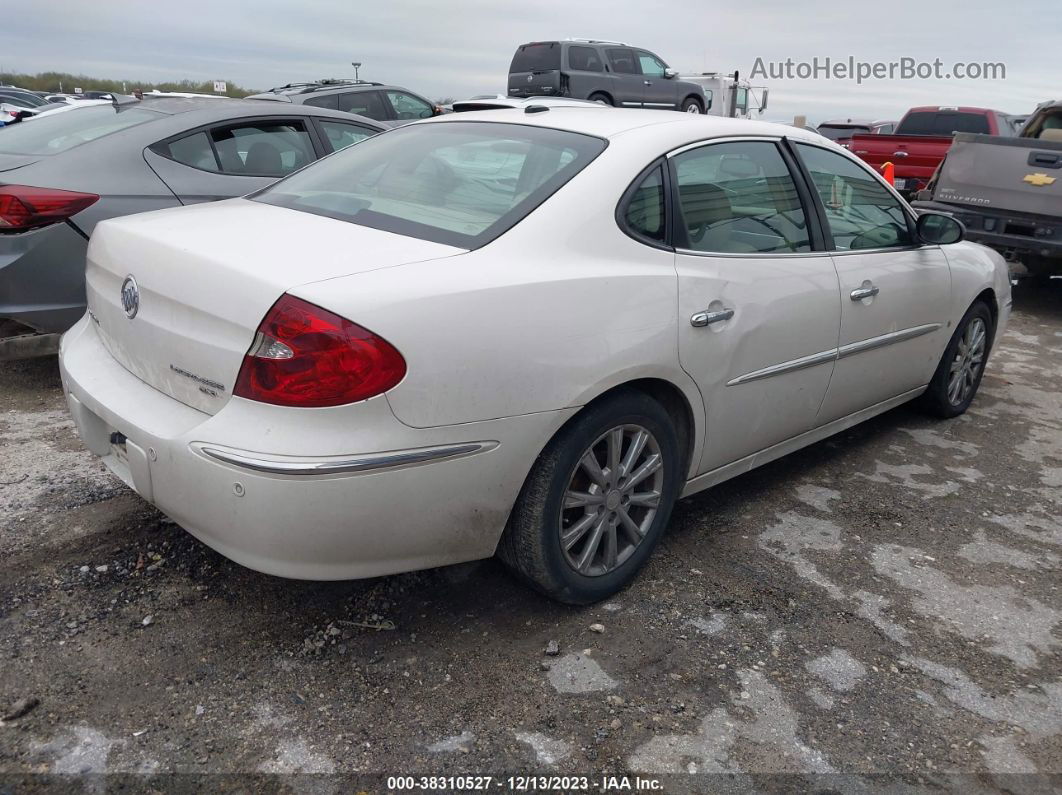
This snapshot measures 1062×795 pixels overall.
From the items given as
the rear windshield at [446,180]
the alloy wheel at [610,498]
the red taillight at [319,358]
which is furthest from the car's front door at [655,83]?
the red taillight at [319,358]

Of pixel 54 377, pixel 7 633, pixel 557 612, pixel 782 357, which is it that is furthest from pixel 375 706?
pixel 54 377

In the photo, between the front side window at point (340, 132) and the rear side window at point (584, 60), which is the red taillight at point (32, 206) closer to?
the front side window at point (340, 132)

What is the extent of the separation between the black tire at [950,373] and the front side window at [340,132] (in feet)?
11.9

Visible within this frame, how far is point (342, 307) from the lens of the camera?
2203 millimetres

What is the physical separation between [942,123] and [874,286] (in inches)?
531

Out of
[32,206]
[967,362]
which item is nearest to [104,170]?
[32,206]

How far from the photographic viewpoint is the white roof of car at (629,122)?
10.2ft

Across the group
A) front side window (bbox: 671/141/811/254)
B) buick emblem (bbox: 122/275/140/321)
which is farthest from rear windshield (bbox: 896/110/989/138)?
buick emblem (bbox: 122/275/140/321)

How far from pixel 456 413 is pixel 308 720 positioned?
0.88 metres

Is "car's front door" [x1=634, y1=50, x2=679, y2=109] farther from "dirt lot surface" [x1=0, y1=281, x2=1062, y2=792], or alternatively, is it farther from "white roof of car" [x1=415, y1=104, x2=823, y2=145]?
"dirt lot surface" [x1=0, y1=281, x2=1062, y2=792]

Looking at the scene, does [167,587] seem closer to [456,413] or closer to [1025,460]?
[456,413]

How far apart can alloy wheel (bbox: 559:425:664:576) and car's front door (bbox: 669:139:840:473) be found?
0.29 metres

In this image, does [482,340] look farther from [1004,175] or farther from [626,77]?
[626,77]

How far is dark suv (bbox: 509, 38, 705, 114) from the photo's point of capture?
2028 cm
